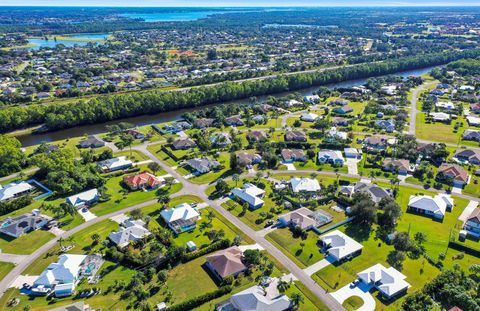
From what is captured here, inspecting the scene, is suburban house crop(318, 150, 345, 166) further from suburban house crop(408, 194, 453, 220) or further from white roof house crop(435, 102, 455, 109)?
white roof house crop(435, 102, 455, 109)

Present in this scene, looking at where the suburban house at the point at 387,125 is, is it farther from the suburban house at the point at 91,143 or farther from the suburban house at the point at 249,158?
the suburban house at the point at 91,143

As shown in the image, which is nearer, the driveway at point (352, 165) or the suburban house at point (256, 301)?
the suburban house at point (256, 301)

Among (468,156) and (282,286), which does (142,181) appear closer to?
(282,286)

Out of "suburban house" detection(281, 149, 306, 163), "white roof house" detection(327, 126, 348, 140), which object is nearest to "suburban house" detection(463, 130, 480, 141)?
"white roof house" detection(327, 126, 348, 140)

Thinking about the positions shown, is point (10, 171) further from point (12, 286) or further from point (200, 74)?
point (200, 74)

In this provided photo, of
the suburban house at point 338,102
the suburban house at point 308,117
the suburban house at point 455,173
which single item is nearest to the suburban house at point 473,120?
the suburban house at point 338,102

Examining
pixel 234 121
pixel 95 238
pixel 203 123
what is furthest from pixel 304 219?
pixel 203 123

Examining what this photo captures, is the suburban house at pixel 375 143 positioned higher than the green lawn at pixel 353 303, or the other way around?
the suburban house at pixel 375 143
